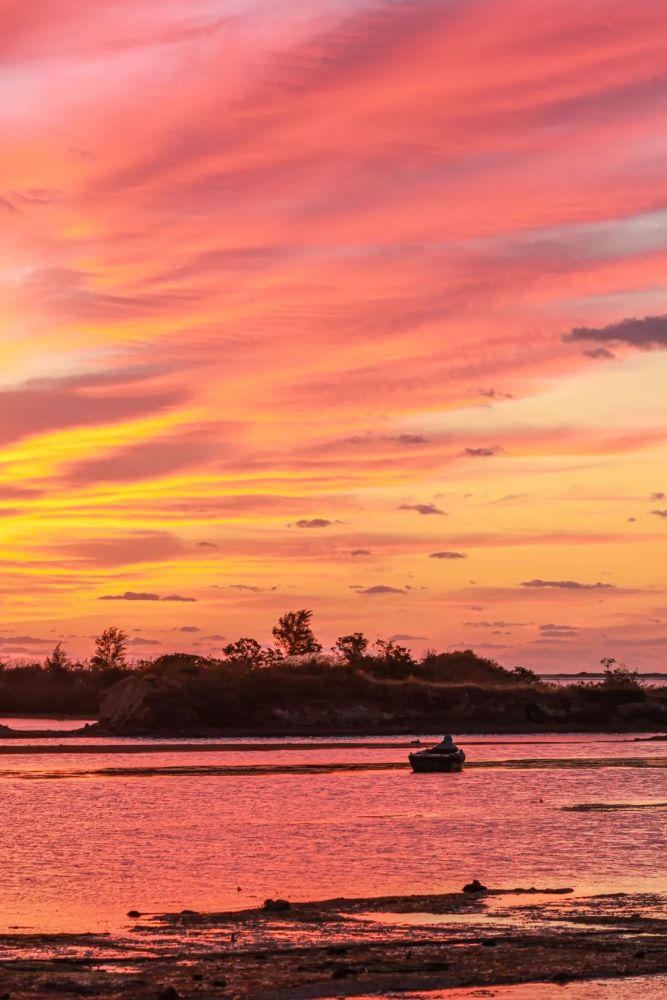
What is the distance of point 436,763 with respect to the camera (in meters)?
106

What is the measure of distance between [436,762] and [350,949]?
245 ft

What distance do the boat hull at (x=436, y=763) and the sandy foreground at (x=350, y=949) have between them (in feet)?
215

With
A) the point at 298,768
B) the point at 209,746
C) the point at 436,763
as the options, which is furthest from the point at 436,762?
the point at 209,746

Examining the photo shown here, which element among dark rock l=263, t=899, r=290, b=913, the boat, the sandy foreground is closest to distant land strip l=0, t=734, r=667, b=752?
the boat

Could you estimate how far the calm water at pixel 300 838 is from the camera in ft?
146

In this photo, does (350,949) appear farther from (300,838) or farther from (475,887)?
(300,838)

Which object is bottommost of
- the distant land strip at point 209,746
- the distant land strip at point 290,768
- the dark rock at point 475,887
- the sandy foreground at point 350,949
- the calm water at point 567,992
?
the calm water at point 567,992

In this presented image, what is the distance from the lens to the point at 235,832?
64.6m

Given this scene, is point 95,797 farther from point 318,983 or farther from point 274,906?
point 318,983

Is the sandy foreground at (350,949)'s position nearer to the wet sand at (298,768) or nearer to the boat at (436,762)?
the boat at (436,762)

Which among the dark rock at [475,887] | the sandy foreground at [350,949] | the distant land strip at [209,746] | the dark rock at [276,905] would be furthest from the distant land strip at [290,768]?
the sandy foreground at [350,949]

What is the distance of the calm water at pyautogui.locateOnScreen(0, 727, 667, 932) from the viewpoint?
44.4 m

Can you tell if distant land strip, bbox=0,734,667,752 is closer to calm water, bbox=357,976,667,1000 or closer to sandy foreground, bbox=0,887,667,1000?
sandy foreground, bbox=0,887,667,1000

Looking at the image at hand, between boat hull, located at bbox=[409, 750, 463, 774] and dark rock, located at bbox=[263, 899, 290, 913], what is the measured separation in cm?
6764
